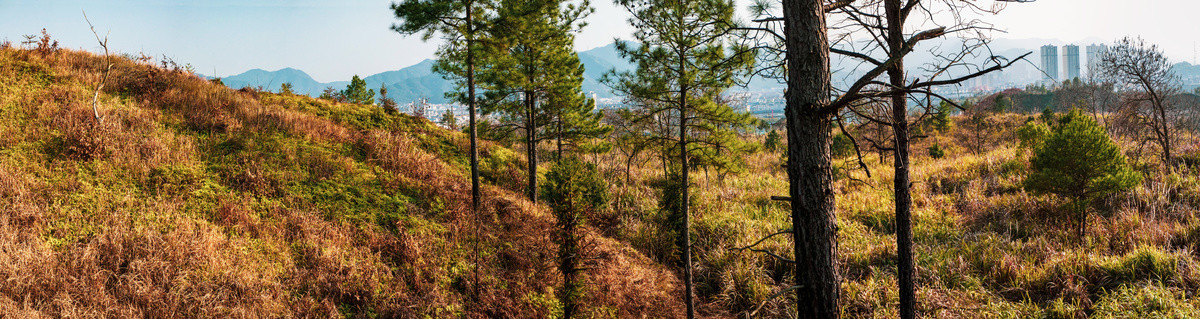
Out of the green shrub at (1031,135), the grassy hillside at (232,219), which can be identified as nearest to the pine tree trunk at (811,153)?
the grassy hillside at (232,219)

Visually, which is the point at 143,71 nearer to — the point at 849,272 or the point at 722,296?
the point at 722,296

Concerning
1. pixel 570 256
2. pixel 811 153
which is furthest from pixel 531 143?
pixel 811 153

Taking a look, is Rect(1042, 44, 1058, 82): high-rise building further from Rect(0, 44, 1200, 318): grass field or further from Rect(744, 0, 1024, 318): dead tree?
Rect(0, 44, 1200, 318): grass field

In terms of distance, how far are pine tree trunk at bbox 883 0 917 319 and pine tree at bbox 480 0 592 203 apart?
22.8ft

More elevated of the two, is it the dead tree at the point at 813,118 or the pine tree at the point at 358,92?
the pine tree at the point at 358,92

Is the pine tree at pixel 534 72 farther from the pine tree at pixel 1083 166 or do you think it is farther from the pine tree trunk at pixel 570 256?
the pine tree at pixel 1083 166

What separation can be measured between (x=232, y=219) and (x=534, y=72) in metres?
8.20

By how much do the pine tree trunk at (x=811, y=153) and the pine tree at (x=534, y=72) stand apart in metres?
7.44

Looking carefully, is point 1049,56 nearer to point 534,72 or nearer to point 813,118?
point 813,118

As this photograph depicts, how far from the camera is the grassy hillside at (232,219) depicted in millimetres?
5879

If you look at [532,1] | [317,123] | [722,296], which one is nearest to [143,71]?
[317,123]

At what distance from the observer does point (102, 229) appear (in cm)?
643

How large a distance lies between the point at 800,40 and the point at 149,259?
8.50 metres

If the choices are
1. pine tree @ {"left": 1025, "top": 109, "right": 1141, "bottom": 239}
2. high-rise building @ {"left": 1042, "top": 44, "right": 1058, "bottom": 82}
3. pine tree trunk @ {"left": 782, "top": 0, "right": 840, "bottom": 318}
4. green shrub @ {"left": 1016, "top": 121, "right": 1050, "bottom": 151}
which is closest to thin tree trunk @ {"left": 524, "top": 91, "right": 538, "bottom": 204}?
pine tree trunk @ {"left": 782, "top": 0, "right": 840, "bottom": 318}
